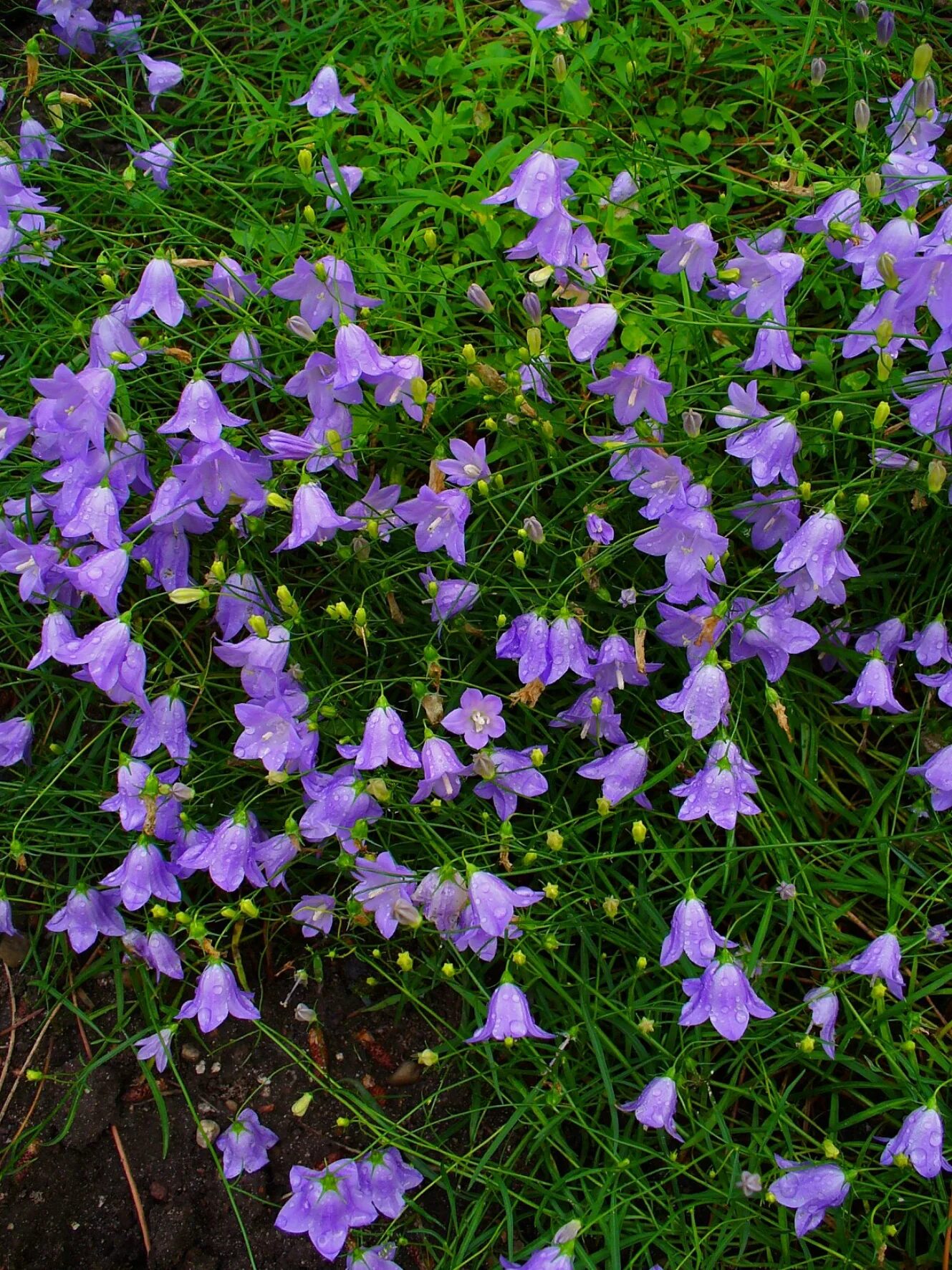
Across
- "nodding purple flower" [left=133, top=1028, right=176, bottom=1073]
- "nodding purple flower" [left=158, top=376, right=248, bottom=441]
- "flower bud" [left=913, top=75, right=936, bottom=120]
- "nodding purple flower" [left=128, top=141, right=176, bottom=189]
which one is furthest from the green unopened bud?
"nodding purple flower" [left=128, top=141, right=176, bottom=189]

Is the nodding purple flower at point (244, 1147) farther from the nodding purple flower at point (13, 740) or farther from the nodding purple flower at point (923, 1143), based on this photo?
the nodding purple flower at point (923, 1143)

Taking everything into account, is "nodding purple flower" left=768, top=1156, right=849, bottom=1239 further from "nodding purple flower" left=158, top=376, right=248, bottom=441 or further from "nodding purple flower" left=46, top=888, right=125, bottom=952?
"nodding purple flower" left=158, top=376, right=248, bottom=441

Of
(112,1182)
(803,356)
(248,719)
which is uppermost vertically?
(803,356)

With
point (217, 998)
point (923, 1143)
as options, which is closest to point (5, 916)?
point (217, 998)

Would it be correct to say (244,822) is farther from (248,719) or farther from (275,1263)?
(275,1263)

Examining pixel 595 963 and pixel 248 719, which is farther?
pixel 595 963

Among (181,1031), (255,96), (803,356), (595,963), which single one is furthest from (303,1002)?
(255,96)
